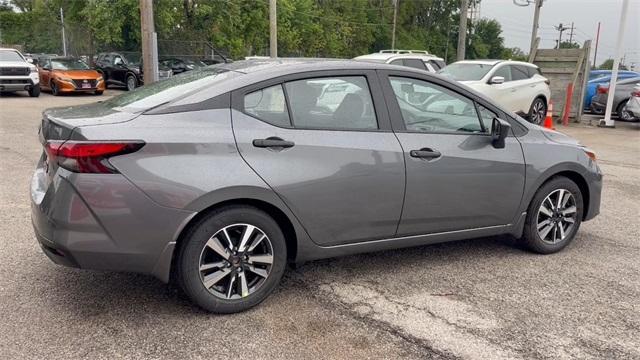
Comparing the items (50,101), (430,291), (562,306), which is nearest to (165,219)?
(430,291)

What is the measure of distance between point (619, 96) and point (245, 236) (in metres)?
16.2

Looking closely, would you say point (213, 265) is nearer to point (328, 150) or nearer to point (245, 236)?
point (245, 236)

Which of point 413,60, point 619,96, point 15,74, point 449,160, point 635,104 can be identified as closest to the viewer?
point 449,160

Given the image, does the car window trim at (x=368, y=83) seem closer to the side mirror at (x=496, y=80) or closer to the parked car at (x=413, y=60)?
the parked car at (x=413, y=60)

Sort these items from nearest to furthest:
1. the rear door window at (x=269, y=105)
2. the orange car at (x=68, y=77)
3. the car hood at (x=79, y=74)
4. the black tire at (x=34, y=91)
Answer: the rear door window at (x=269, y=105)
the black tire at (x=34, y=91)
the orange car at (x=68, y=77)
the car hood at (x=79, y=74)

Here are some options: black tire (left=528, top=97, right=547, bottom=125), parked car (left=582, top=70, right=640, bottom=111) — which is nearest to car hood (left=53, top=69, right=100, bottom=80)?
black tire (left=528, top=97, right=547, bottom=125)

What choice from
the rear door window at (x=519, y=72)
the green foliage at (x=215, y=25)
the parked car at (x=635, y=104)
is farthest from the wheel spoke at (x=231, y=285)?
the green foliage at (x=215, y=25)

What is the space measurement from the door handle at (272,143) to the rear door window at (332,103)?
165 millimetres

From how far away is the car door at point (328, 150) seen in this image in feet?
11.2

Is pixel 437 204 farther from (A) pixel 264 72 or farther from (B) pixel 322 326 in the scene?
(A) pixel 264 72

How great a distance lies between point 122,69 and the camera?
2312cm

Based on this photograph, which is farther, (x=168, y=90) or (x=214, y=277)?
(x=168, y=90)

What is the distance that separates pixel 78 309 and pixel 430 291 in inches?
90.6

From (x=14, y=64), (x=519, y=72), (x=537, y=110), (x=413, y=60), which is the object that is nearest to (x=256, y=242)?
(x=413, y=60)
